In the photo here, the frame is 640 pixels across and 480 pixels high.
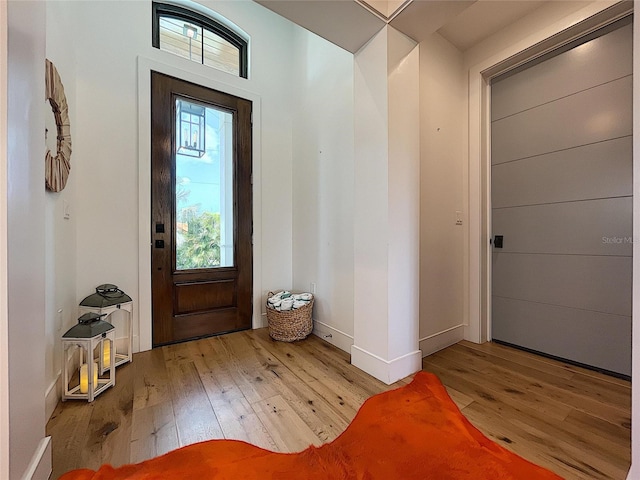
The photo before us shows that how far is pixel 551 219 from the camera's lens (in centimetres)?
209

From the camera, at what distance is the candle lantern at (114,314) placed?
1774 millimetres

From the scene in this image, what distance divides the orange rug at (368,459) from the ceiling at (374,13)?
2237 millimetres

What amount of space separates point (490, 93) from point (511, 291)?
1.76 meters

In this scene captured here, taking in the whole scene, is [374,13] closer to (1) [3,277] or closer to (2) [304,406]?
(1) [3,277]

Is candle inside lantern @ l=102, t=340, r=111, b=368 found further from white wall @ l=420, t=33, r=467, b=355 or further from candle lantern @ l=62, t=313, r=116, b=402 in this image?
white wall @ l=420, t=33, r=467, b=355

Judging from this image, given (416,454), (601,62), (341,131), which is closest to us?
(416,454)

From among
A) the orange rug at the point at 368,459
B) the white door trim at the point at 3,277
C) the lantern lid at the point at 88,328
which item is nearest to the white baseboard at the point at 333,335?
the orange rug at the point at 368,459

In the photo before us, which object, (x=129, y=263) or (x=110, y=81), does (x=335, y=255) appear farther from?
(x=110, y=81)

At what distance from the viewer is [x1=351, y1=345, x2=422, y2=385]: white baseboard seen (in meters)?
1.75

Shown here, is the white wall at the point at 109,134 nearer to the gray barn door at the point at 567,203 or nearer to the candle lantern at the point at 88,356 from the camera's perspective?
the candle lantern at the point at 88,356

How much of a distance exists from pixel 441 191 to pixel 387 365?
4.85 ft

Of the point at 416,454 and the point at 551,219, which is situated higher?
the point at 551,219

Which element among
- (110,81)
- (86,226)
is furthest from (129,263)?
(110,81)

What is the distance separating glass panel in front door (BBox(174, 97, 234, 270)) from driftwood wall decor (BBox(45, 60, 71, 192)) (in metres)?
A: 0.76
